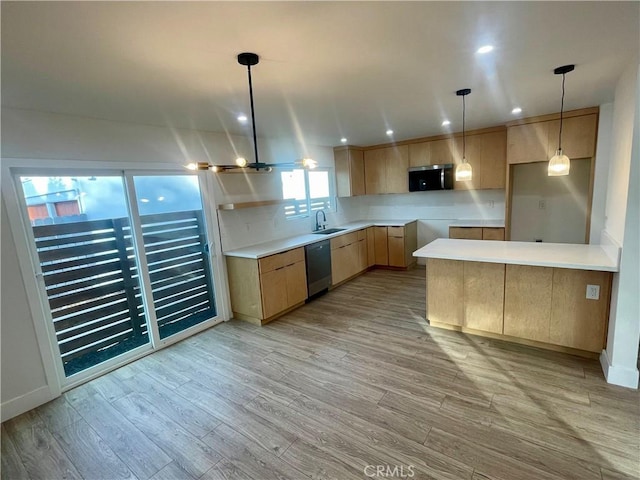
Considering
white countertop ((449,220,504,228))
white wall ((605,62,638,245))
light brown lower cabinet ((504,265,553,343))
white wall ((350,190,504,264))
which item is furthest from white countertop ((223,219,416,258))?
white wall ((605,62,638,245))

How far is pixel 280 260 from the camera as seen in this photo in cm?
401

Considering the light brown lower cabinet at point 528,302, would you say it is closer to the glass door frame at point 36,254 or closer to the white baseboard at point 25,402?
the glass door frame at point 36,254

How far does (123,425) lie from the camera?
90.6 inches

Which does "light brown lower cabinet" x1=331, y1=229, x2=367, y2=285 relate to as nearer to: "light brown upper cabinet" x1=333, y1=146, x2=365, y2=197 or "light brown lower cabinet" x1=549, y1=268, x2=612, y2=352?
"light brown upper cabinet" x1=333, y1=146, x2=365, y2=197

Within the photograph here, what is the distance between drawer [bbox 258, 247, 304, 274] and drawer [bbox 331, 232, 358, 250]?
0.77 m

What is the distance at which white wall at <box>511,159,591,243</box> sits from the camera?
453 centimetres

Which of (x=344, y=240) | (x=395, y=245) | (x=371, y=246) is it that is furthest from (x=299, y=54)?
(x=371, y=246)

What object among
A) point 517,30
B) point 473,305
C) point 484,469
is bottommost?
point 484,469

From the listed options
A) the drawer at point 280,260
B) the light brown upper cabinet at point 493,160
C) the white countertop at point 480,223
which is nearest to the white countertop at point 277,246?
the drawer at point 280,260

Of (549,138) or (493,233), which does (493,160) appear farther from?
(493,233)

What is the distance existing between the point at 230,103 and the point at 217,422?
2.61m

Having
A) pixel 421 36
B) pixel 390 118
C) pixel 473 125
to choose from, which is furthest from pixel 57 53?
pixel 473 125

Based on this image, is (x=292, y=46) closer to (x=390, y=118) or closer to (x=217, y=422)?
(x=390, y=118)

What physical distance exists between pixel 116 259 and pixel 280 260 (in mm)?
1788
